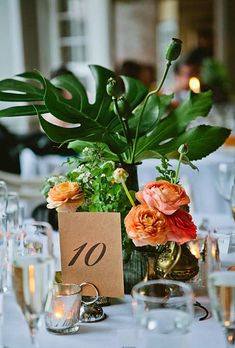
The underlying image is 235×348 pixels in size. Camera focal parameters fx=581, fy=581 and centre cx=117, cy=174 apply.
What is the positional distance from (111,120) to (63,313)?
0.40 meters

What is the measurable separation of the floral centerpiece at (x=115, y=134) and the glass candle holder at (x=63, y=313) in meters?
0.14

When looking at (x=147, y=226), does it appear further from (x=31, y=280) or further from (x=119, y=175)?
(x=31, y=280)

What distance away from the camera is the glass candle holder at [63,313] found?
952mm

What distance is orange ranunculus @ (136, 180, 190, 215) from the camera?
979 mm

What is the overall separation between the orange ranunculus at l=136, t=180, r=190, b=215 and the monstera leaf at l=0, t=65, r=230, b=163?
15 cm

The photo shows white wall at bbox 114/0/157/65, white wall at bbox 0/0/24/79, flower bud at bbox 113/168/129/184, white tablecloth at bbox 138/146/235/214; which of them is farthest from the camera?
white wall at bbox 114/0/157/65

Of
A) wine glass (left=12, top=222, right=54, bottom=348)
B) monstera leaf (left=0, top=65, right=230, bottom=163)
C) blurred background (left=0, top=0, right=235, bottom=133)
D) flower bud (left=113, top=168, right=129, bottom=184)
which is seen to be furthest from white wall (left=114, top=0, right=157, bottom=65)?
wine glass (left=12, top=222, right=54, bottom=348)

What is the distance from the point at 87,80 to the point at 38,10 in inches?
36.1

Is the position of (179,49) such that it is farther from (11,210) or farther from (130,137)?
(11,210)

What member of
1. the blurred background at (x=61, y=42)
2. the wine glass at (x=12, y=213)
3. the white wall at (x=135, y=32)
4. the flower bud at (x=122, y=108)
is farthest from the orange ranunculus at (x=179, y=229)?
the white wall at (x=135, y=32)

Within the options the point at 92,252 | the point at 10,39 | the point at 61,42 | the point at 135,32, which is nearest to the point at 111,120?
the point at 92,252

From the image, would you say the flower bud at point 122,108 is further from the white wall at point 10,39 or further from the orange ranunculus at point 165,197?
the white wall at point 10,39

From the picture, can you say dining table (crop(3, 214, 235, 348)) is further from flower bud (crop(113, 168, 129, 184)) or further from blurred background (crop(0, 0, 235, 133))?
blurred background (crop(0, 0, 235, 133))

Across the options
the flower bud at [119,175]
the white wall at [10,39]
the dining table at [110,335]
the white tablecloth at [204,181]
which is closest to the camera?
the dining table at [110,335]
